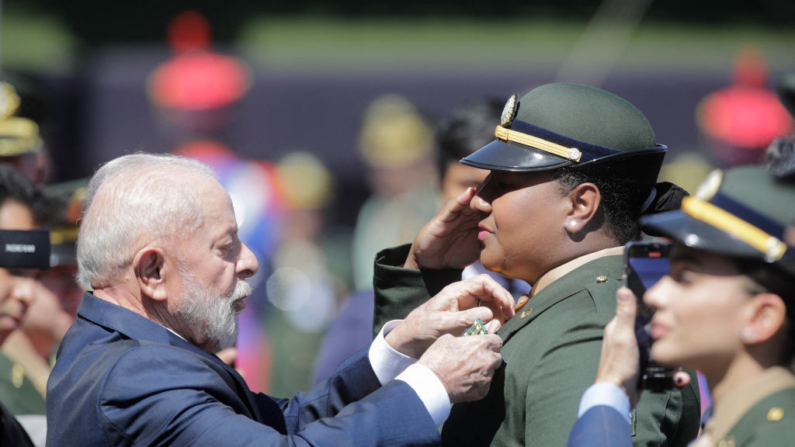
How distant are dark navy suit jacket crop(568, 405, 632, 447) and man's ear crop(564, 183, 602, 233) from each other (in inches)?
27.6

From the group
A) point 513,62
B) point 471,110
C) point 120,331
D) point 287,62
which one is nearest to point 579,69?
point 513,62

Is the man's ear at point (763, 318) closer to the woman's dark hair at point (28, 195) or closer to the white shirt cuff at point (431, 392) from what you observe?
the white shirt cuff at point (431, 392)

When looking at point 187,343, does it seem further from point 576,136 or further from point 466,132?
point 466,132

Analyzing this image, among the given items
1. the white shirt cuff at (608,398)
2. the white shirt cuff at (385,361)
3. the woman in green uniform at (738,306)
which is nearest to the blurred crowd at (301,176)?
the white shirt cuff at (385,361)

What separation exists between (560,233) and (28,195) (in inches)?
101

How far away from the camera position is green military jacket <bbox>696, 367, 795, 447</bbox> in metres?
1.64

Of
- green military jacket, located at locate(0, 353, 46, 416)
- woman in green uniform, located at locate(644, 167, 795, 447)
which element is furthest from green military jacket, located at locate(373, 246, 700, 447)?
green military jacket, located at locate(0, 353, 46, 416)

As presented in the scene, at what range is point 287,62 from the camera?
952 cm

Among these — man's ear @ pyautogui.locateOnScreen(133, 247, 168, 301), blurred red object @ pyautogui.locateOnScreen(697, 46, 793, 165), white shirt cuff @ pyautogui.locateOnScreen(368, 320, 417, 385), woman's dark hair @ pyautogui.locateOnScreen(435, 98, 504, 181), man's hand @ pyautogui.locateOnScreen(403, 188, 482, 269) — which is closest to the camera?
man's ear @ pyautogui.locateOnScreen(133, 247, 168, 301)

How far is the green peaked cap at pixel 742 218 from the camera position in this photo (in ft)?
5.42

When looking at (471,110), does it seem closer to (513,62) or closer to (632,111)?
(632,111)

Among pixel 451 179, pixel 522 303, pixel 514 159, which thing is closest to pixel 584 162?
pixel 514 159

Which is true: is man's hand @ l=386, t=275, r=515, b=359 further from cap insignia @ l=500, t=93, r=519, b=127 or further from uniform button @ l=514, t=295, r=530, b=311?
cap insignia @ l=500, t=93, r=519, b=127

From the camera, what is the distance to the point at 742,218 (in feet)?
5.56
